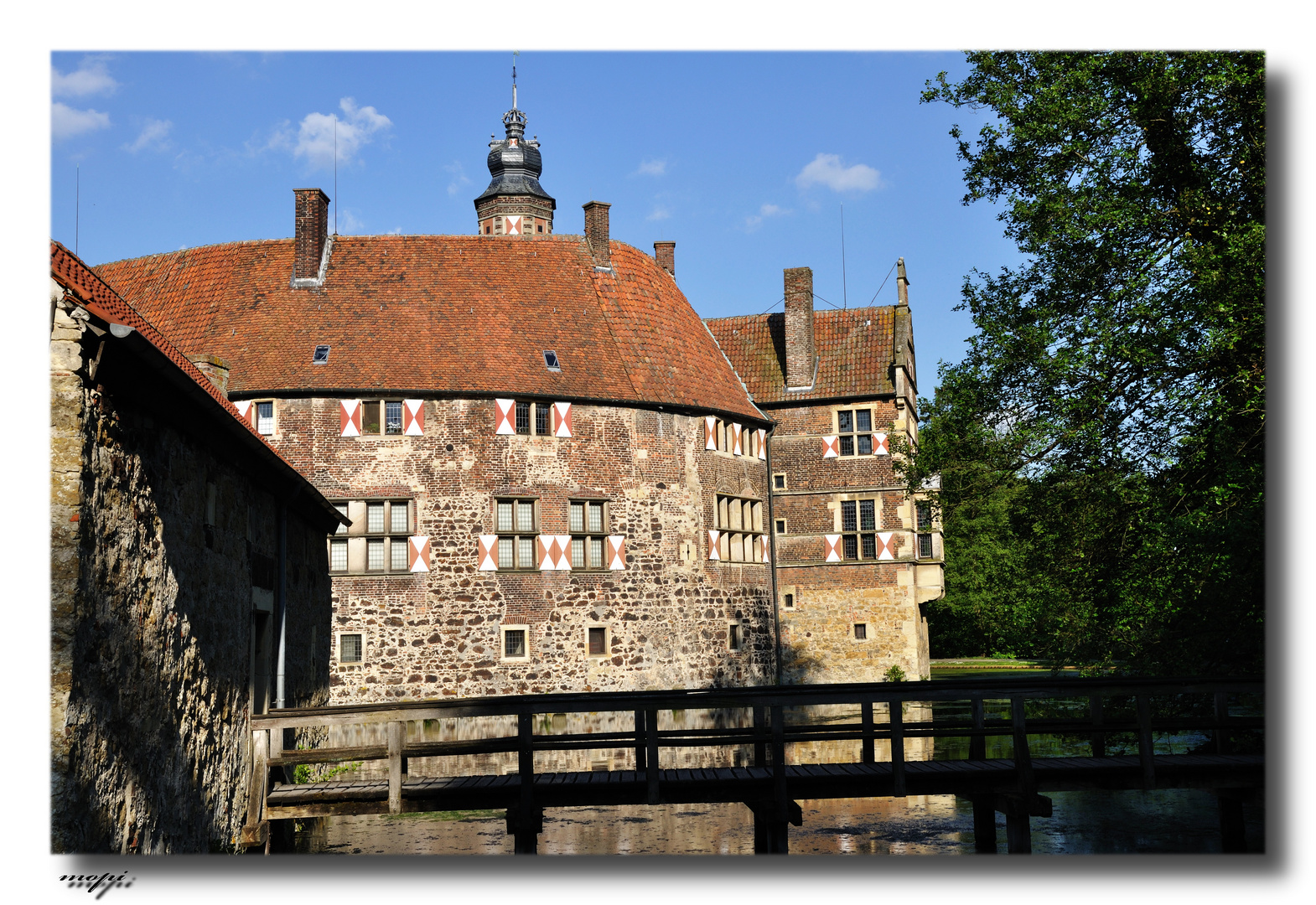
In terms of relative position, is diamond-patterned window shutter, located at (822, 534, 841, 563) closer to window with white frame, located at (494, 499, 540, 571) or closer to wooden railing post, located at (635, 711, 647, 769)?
window with white frame, located at (494, 499, 540, 571)

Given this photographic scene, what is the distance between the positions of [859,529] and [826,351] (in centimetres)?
456

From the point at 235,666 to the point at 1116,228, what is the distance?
9201mm

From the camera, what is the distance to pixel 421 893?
24.5ft

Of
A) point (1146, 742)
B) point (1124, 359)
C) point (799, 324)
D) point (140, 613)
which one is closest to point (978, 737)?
point (1146, 742)

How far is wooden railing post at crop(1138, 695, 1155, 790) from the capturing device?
9.58m

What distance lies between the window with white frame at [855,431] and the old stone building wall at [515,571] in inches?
219

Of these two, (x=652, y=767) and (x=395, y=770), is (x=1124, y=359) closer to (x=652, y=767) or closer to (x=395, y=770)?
(x=652, y=767)

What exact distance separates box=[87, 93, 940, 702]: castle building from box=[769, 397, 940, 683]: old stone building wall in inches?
Result: 1.9

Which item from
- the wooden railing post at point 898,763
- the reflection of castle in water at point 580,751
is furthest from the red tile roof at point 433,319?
the wooden railing post at point 898,763

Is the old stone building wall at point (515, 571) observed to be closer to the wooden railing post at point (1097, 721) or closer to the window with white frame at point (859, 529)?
the window with white frame at point (859, 529)

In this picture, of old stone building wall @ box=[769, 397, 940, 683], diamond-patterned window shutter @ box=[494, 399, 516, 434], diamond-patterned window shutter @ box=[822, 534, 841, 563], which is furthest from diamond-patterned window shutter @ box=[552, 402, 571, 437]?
diamond-patterned window shutter @ box=[822, 534, 841, 563]

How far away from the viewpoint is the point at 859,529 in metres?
29.0

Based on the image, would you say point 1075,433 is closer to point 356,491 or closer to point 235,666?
point 235,666
